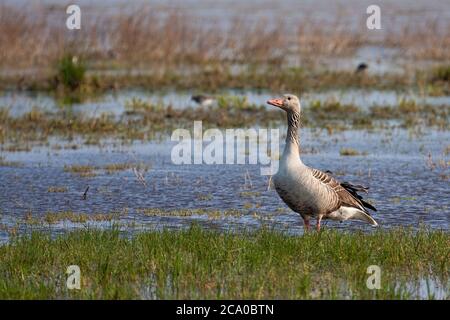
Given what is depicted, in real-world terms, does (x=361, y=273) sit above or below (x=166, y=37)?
below

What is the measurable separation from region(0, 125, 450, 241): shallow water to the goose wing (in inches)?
26.9

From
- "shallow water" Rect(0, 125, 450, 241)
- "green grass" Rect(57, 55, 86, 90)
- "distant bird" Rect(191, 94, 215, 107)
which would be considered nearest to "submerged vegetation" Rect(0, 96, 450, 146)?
"distant bird" Rect(191, 94, 215, 107)

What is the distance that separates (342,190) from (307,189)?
0.76m

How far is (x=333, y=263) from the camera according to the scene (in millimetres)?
9133

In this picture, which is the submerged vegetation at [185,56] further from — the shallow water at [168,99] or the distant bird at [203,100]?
the distant bird at [203,100]

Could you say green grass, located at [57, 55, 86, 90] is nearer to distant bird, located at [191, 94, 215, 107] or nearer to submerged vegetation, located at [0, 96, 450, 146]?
submerged vegetation, located at [0, 96, 450, 146]

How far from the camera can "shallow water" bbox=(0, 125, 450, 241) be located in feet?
38.8

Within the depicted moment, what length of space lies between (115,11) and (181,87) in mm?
19752

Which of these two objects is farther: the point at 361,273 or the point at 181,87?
the point at 181,87

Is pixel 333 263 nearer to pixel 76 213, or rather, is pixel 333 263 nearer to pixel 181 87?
pixel 76 213

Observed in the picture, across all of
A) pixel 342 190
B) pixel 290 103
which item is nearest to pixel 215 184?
pixel 290 103

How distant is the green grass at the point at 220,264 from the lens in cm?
801

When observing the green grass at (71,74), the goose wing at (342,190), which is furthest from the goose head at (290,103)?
the green grass at (71,74)
